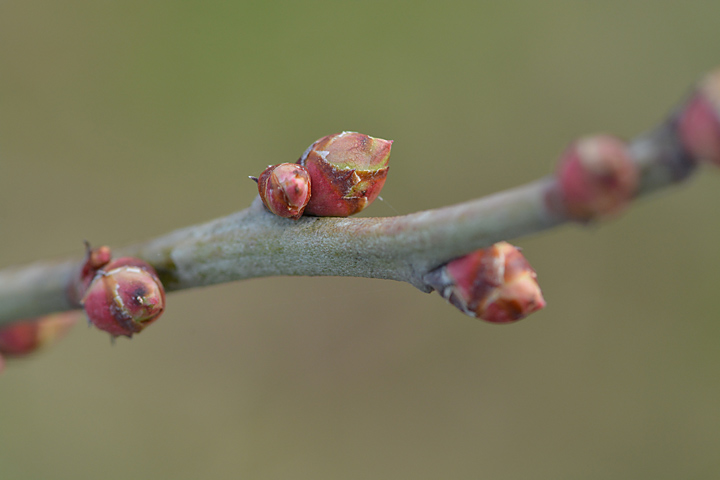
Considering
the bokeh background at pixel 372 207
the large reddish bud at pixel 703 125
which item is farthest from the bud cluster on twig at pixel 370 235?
the bokeh background at pixel 372 207

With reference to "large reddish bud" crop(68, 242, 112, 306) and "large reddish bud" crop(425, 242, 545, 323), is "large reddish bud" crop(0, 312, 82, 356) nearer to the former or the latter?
"large reddish bud" crop(68, 242, 112, 306)


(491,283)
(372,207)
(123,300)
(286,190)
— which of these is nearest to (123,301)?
(123,300)

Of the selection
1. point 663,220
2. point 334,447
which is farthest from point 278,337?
point 663,220

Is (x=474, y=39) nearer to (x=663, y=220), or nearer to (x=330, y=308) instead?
(x=663, y=220)

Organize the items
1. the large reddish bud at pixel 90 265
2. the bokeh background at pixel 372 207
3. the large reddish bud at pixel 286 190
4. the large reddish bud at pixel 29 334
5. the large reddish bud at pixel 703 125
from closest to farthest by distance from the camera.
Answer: the large reddish bud at pixel 703 125 < the large reddish bud at pixel 286 190 < the large reddish bud at pixel 90 265 < the large reddish bud at pixel 29 334 < the bokeh background at pixel 372 207

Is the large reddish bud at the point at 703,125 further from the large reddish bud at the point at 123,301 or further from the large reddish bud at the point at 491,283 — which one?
the large reddish bud at the point at 123,301

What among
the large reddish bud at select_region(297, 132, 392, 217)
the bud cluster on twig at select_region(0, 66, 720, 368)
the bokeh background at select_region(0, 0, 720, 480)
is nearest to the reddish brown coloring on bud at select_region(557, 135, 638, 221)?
the bud cluster on twig at select_region(0, 66, 720, 368)
